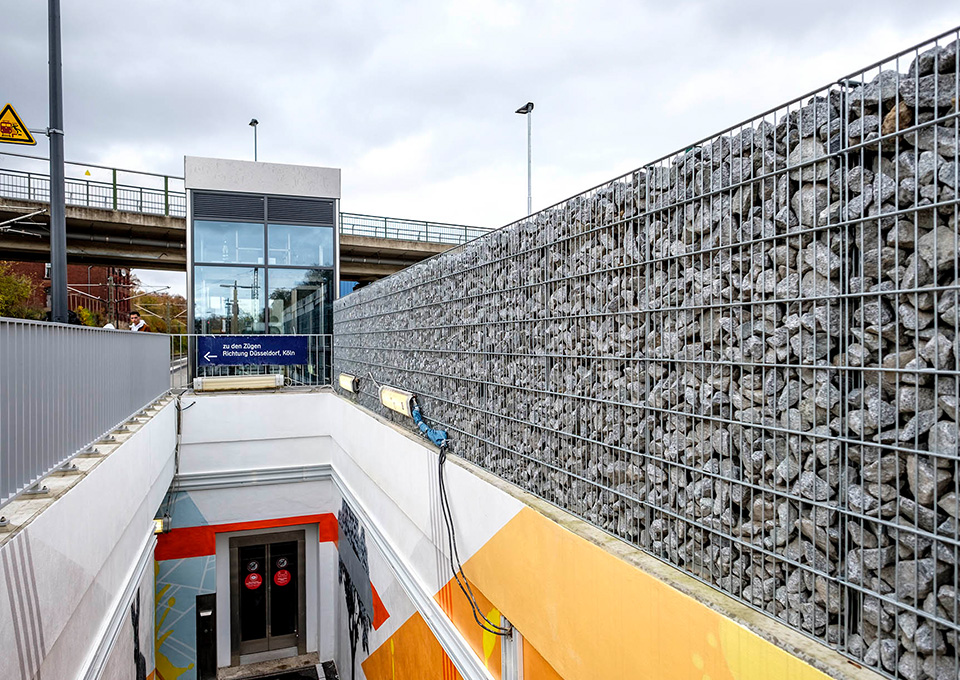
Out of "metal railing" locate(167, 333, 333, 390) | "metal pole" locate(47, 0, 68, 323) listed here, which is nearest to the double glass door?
"metal railing" locate(167, 333, 333, 390)

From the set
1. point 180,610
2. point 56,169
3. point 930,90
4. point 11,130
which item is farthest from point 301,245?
point 930,90

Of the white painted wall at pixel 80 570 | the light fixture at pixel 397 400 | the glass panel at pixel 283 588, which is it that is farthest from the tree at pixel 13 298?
the light fixture at pixel 397 400

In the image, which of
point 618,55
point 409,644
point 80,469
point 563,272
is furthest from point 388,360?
point 618,55

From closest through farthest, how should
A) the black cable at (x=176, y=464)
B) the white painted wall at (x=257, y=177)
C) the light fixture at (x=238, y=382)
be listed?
the black cable at (x=176, y=464) → the light fixture at (x=238, y=382) → the white painted wall at (x=257, y=177)

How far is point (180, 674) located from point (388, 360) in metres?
7.66

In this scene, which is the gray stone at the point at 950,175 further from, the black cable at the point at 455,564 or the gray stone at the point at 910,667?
the black cable at the point at 455,564

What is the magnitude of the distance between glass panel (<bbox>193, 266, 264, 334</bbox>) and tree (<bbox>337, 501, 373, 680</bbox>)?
167 inches

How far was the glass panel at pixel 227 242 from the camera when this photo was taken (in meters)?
12.2

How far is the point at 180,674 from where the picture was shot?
10875 millimetres

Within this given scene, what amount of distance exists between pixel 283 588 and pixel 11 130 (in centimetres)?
881

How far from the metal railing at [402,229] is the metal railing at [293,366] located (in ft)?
27.1

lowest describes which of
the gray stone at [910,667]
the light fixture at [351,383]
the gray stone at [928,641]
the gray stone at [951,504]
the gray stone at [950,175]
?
the gray stone at [910,667]

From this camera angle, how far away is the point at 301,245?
12.7m

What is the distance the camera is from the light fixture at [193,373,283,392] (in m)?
10.9
